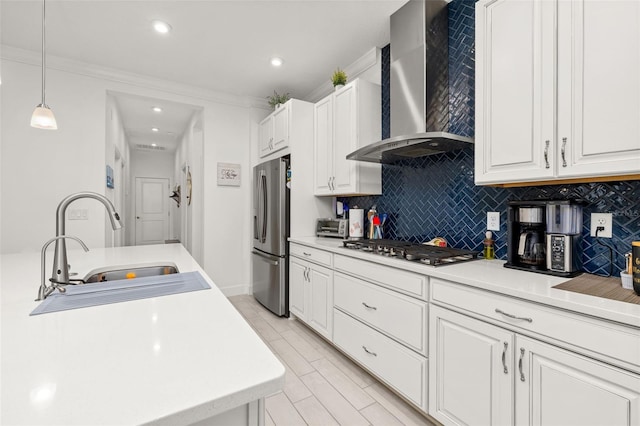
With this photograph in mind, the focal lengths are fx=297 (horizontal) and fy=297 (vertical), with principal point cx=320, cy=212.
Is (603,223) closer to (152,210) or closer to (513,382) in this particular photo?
(513,382)

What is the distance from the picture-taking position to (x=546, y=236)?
4.96ft

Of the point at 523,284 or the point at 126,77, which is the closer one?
the point at 523,284

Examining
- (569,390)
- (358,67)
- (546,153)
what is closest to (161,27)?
(358,67)

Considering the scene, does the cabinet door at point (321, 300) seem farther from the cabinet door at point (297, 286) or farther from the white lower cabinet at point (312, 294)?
the cabinet door at point (297, 286)

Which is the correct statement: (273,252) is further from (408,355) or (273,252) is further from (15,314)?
(15,314)

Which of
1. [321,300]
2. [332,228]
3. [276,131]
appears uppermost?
[276,131]

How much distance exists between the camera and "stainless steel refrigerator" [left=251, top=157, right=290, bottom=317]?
127 inches

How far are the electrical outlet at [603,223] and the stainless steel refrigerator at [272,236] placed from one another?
245 cm

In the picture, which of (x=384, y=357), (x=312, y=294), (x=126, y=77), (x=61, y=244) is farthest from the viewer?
(x=126, y=77)

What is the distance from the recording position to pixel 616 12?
1201 mm

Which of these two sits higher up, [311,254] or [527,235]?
[527,235]

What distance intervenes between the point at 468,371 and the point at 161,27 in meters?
3.29

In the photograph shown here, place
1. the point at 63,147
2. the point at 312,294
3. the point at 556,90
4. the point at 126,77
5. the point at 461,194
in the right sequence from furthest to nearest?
the point at 126,77 < the point at 63,147 < the point at 312,294 < the point at 461,194 < the point at 556,90

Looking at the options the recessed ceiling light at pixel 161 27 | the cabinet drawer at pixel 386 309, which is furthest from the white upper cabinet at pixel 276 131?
the cabinet drawer at pixel 386 309
